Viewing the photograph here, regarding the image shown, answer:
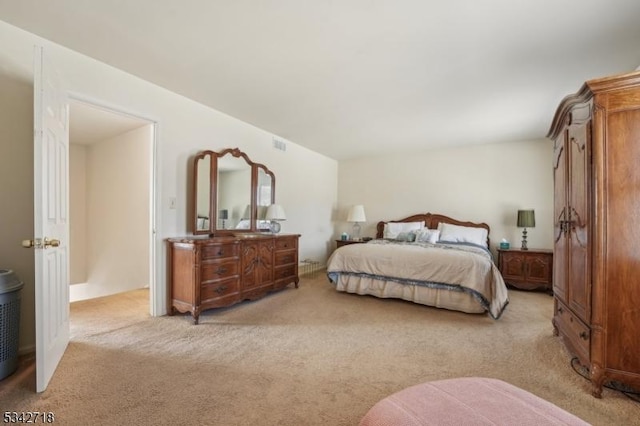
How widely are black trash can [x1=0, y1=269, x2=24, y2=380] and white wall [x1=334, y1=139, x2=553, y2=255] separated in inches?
208

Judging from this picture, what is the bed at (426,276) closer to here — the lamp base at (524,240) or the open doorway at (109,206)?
the lamp base at (524,240)

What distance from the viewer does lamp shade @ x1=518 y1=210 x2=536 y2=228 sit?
456 centimetres

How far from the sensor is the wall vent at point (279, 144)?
473 cm

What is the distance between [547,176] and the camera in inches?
186

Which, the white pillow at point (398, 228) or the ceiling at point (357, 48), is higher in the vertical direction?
the ceiling at point (357, 48)

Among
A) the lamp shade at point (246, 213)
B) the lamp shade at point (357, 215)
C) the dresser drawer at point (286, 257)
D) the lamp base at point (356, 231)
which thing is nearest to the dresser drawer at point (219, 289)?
the dresser drawer at point (286, 257)

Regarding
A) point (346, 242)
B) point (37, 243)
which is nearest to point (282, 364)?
point (37, 243)

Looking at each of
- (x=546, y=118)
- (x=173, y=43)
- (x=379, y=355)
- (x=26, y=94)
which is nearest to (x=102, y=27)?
(x=173, y=43)

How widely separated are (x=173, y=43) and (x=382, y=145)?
12.7 ft

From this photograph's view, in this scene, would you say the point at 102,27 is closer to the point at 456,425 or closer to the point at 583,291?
the point at 456,425

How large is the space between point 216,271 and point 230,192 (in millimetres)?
1209

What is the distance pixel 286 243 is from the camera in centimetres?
421

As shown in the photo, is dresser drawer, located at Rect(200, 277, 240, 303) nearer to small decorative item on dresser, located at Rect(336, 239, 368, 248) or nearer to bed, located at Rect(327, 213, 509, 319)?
bed, located at Rect(327, 213, 509, 319)

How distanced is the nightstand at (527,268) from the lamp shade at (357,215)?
Answer: 2517mm
